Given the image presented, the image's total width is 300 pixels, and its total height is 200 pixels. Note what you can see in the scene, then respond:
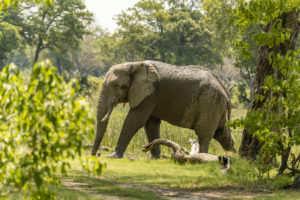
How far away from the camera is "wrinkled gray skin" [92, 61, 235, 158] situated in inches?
486

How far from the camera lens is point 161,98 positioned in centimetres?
1261

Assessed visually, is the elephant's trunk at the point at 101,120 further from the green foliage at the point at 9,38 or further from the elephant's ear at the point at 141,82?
the green foliage at the point at 9,38

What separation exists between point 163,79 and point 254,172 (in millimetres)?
4213

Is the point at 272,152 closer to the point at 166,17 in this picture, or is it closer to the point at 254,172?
the point at 254,172

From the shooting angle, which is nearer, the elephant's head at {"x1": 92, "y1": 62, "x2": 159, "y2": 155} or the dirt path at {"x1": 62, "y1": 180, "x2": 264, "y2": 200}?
the dirt path at {"x1": 62, "y1": 180, "x2": 264, "y2": 200}

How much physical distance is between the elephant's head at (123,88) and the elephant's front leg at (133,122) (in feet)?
0.53

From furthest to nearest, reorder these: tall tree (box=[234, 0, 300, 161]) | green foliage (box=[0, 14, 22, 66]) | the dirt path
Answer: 1. green foliage (box=[0, 14, 22, 66])
2. tall tree (box=[234, 0, 300, 161])
3. the dirt path

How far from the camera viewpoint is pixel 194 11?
5522 centimetres

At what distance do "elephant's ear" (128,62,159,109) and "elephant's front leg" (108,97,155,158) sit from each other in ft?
0.53

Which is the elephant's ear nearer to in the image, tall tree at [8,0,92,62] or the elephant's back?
the elephant's back

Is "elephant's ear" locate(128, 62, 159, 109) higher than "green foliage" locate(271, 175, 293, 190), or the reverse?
"elephant's ear" locate(128, 62, 159, 109)

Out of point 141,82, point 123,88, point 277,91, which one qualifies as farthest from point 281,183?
point 123,88

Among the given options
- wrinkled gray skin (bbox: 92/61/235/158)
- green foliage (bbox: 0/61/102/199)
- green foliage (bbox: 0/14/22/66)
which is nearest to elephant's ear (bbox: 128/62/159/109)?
wrinkled gray skin (bbox: 92/61/235/158)

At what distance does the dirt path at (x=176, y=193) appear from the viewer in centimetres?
776
